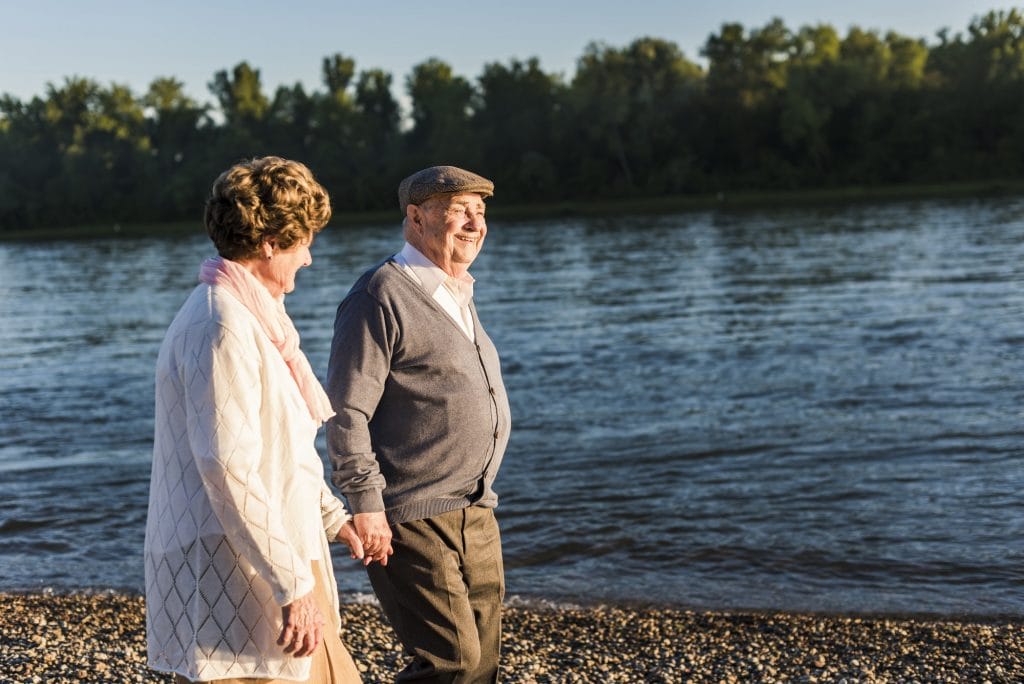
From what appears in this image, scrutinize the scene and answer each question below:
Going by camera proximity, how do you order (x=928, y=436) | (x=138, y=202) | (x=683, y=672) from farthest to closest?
(x=138, y=202) → (x=928, y=436) → (x=683, y=672)

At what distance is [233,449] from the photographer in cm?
309

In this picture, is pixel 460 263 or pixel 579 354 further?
pixel 579 354

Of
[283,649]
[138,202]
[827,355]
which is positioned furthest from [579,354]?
[138,202]

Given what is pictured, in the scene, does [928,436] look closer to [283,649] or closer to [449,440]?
[449,440]

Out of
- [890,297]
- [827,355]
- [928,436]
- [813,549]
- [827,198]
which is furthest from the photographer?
[827,198]

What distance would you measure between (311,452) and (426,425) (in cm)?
74

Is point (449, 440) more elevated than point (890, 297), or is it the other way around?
point (449, 440)

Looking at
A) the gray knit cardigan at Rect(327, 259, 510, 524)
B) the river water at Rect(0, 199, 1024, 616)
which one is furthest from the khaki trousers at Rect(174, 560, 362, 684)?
the river water at Rect(0, 199, 1024, 616)

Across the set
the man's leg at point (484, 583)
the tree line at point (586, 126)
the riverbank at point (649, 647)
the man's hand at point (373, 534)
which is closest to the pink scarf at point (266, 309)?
the man's hand at point (373, 534)

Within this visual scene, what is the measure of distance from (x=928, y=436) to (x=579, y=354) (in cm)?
798

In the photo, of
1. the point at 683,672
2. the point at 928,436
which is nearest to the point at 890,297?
the point at 928,436

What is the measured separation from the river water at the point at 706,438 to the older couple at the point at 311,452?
400cm

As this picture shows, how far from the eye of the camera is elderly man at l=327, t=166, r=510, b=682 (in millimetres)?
3945

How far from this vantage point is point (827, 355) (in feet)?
57.9
